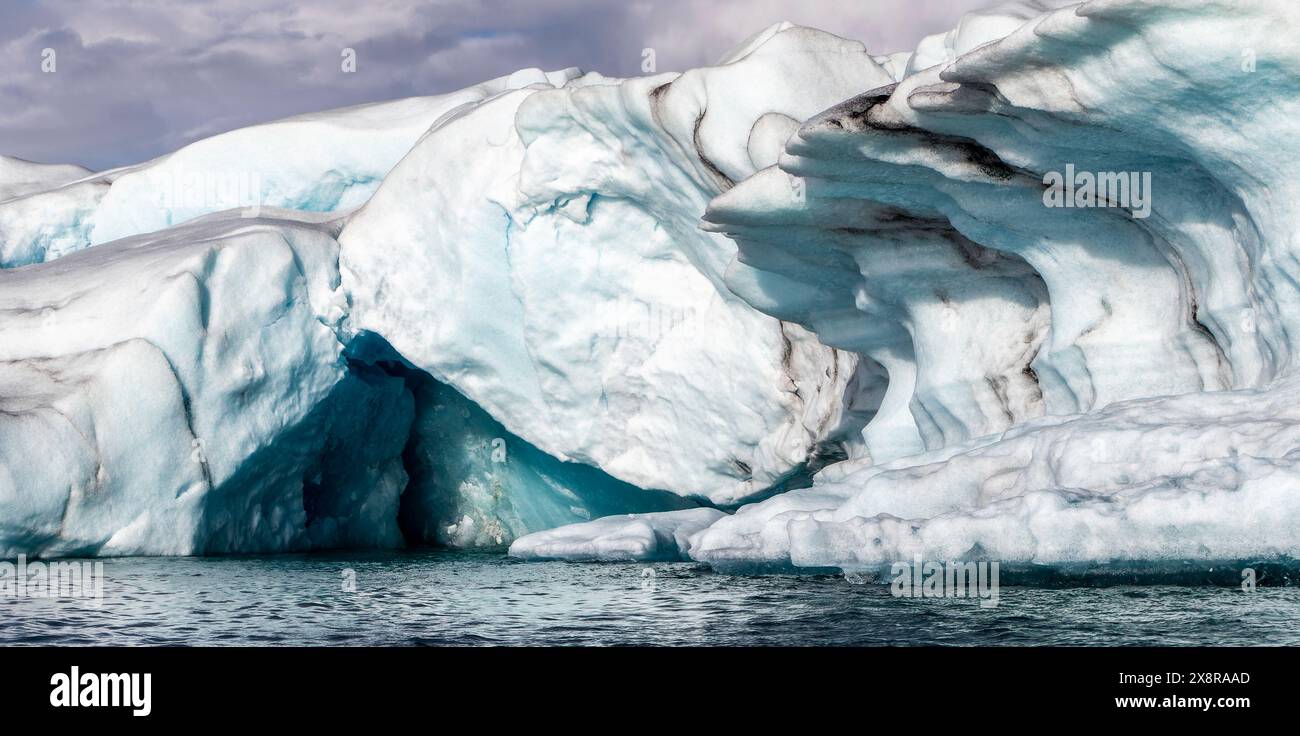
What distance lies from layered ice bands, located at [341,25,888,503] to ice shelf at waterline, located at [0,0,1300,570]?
1.4 inches

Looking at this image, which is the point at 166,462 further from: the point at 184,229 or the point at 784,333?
the point at 784,333

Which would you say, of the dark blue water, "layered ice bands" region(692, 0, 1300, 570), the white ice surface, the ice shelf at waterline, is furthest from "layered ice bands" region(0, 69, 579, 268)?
the dark blue water

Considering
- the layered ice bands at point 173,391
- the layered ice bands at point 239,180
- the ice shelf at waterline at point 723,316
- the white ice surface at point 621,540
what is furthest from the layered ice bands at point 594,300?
the layered ice bands at point 239,180

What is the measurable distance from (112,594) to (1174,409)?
6250 mm

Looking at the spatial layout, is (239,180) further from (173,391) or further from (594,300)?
(594,300)

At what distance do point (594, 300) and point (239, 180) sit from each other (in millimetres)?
5568

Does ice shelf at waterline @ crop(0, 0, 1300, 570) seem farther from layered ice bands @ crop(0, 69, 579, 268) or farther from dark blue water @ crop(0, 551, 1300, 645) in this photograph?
dark blue water @ crop(0, 551, 1300, 645)

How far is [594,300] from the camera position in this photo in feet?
43.5

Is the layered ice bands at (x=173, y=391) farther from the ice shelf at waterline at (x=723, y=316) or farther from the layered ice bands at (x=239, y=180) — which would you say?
the layered ice bands at (x=239, y=180)

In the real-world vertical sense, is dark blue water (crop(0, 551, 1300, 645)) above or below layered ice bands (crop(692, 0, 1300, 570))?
below

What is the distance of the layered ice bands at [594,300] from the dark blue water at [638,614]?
3752 mm

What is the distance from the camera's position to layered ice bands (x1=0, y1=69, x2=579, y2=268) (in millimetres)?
16000

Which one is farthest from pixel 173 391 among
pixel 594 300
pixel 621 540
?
pixel 621 540
